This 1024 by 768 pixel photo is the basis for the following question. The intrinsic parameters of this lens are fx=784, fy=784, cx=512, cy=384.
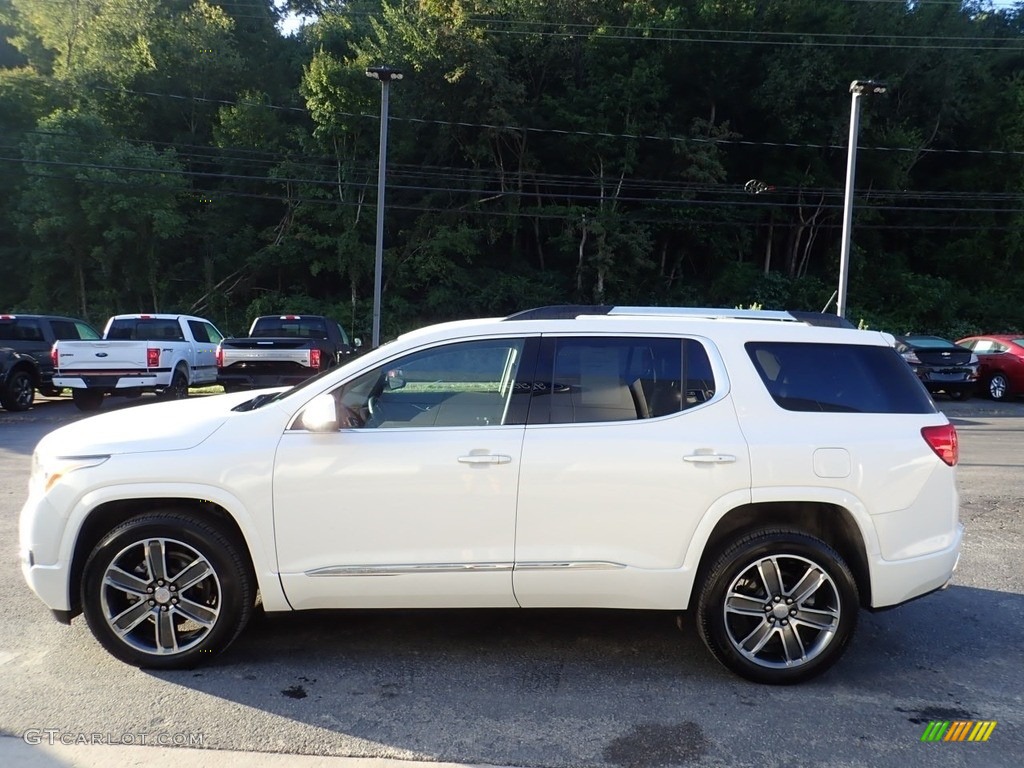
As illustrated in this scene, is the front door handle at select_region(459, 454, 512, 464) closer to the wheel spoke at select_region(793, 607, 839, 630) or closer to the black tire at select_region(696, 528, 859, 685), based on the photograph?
the black tire at select_region(696, 528, 859, 685)

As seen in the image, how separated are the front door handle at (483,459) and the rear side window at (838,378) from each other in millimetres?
1436

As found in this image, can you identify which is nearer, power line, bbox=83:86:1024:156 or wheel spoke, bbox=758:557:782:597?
wheel spoke, bbox=758:557:782:597

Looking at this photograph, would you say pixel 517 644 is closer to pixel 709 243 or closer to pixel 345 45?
pixel 709 243

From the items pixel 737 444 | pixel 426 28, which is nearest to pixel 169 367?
pixel 737 444

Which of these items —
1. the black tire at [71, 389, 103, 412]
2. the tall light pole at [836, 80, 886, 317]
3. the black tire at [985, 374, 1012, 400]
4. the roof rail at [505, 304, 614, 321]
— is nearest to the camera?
the roof rail at [505, 304, 614, 321]

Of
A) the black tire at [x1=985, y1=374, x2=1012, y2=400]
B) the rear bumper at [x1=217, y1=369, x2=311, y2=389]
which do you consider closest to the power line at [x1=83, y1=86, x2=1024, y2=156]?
the black tire at [x1=985, y1=374, x2=1012, y2=400]

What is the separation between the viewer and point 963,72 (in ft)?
121

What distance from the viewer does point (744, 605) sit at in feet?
13.1

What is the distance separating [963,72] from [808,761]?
42262mm

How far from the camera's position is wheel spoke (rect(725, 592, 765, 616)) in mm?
3988

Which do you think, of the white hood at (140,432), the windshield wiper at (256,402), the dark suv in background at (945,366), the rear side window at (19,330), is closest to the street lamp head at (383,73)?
the rear side window at (19,330)

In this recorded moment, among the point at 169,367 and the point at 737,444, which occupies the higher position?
the point at 737,444

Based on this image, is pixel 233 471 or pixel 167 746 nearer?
pixel 167 746

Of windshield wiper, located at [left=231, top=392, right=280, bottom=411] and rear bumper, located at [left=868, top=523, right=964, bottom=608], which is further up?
windshield wiper, located at [left=231, top=392, right=280, bottom=411]
